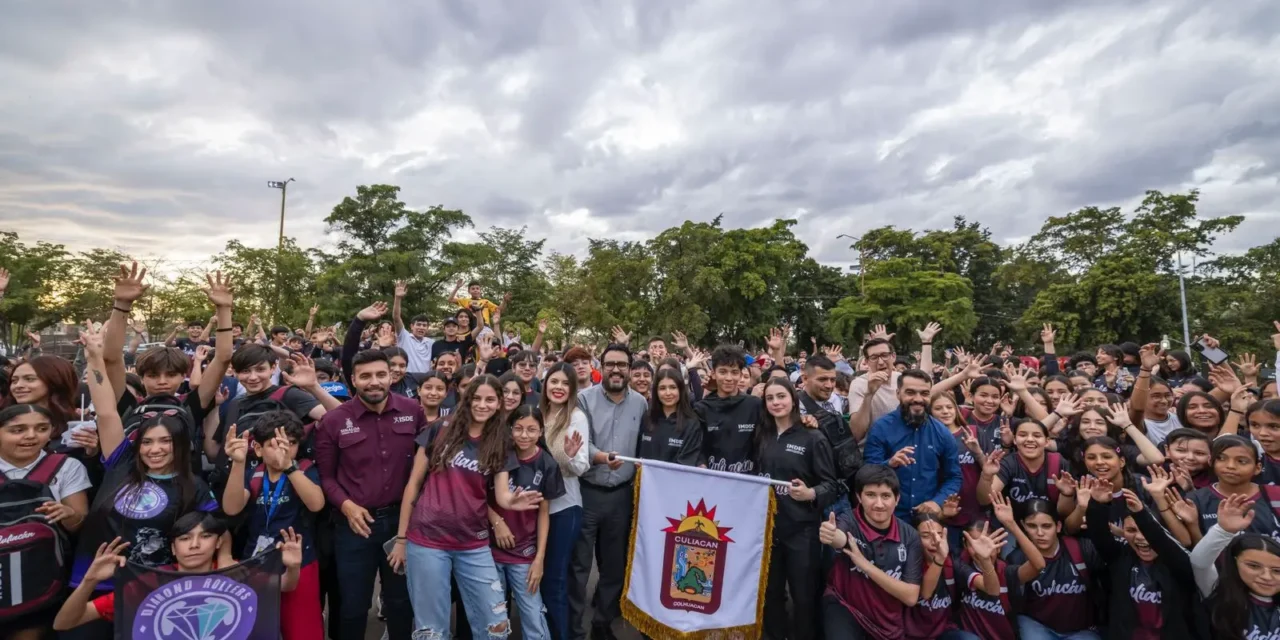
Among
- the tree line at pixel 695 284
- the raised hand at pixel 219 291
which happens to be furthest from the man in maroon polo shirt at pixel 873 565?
the tree line at pixel 695 284

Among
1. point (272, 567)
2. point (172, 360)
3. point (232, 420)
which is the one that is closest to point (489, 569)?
point (272, 567)

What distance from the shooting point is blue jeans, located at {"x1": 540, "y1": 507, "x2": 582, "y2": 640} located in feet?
13.9

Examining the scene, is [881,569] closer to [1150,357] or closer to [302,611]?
[302,611]

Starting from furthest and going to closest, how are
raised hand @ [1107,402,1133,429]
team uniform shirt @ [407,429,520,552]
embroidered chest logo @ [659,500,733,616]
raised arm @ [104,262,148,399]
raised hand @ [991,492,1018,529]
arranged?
raised hand @ [1107,402,1133,429] < embroidered chest logo @ [659,500,733,616] < raised arm @ [104,262,148,399] < raised hand @ [991,492,1018,529] < team uniform shirt @ [407,429,520,552]

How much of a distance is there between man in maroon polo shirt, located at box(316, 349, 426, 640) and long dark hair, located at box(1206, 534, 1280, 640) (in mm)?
4785

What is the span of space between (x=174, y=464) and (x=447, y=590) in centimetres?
174

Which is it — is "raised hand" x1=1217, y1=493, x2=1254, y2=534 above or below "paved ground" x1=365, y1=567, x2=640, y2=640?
above

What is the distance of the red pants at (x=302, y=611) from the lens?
11.9ft

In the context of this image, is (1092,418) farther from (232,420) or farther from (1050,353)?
(232,420)

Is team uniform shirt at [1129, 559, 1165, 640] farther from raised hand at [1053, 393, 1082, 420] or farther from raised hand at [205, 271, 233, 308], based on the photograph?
raised hand at [205, 271, 233, 308]

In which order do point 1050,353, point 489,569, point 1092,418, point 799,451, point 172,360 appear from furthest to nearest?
point 1050,353 < point 1092,418 < point 799,451 < point 172,360 < point 489,569

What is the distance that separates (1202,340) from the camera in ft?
26.1

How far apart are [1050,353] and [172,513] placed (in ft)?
32.3

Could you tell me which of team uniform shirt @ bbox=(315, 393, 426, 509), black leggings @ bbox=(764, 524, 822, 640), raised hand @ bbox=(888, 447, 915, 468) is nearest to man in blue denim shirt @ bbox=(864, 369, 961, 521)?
raised hand @ bbox=(888, 447, 915, 468)
